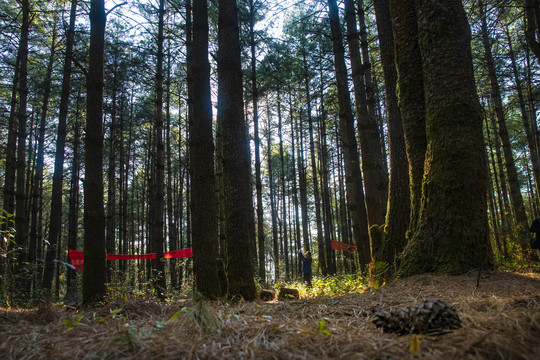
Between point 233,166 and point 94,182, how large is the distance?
2.29 metres

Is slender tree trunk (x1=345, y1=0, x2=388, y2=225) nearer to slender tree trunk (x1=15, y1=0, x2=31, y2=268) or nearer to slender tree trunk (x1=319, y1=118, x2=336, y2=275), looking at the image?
slender tree trunk (x1=319, y1=118, x2=336, y2=275)

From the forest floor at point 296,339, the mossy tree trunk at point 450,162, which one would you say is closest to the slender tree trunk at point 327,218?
the mossy tree trunk at point 450,162

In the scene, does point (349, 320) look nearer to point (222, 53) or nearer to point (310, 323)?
point (310, 323)

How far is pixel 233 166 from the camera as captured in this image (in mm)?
5121

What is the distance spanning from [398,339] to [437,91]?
3.16 metres

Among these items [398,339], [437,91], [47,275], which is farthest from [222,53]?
[47,275]

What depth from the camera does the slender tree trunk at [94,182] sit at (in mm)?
4723

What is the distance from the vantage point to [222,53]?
5.35m

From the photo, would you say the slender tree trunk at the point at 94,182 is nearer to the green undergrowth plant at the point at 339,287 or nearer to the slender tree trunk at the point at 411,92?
the green undergrowth plant at the point at 339,287

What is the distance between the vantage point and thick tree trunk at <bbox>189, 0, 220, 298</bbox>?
17.0ft

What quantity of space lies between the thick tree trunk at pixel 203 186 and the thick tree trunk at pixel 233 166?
18.6 inches

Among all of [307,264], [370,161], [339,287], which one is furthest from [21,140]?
[307,264]

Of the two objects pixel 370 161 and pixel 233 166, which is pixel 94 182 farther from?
pixel 370 161

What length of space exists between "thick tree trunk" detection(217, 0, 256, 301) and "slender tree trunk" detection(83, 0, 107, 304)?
2.05m
